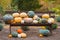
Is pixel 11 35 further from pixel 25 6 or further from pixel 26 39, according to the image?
pixel 25 6

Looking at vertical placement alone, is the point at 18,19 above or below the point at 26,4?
below

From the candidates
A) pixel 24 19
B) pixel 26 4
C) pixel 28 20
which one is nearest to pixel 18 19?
pixel 24 19

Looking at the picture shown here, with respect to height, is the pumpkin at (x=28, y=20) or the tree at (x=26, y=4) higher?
the tree at (x=26, y=4)

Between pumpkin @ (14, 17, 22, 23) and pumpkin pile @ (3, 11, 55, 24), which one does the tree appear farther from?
pumpkin @ (14, 17, 22, 23)

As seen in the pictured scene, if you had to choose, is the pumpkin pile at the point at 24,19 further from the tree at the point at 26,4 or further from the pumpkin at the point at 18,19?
the tree at the point at 26,4

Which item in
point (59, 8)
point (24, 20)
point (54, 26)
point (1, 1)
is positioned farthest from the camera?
point (1, 1)

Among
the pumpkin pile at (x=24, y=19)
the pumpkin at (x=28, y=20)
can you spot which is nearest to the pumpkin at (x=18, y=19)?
the pumpkin pile at (x=24, y=19)

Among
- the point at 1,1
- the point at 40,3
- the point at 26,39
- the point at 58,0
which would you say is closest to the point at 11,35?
the point at 26,39

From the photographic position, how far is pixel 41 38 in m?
5.90

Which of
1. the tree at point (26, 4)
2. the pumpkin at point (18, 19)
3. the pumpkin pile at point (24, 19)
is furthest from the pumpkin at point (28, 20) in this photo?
the tree at point (26, 4)

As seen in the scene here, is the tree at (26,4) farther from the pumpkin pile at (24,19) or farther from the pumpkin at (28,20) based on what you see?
the pumpkin at (28,20)

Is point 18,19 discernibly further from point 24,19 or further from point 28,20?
point 28,20

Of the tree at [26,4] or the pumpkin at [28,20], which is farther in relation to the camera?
the tree at [26,4]

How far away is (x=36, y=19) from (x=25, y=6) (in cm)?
344
